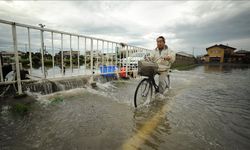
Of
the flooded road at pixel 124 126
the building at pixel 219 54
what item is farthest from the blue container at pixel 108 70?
the building at pixel 219 54

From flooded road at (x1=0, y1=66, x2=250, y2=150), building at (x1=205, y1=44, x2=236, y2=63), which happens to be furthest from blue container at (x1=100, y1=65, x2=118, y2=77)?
building at (x1=205, y1=44, x2=236, y2=63)

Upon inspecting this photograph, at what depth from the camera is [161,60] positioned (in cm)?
432

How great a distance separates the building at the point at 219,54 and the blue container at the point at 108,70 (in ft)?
175

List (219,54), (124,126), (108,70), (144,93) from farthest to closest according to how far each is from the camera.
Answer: (219,54)
(108,70)
(144,93)
(124,126)

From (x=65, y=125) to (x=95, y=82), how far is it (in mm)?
3473

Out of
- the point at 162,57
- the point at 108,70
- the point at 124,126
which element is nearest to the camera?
the point at 124,126

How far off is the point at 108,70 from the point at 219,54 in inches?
2165

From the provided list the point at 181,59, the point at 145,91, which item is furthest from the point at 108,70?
the point at 181,59

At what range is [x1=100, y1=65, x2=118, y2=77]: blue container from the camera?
681 centimetres

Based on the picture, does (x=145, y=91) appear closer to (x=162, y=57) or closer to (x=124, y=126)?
(x=162, y=57)

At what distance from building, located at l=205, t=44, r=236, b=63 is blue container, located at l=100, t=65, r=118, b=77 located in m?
53.4

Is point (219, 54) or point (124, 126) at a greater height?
point (219, 54)

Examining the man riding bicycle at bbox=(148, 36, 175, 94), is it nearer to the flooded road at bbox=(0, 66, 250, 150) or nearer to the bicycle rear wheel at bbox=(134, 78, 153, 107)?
the bicycle rear wheel at bbox=(134, 78, 153, 107)

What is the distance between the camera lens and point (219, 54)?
49156 millimetres
